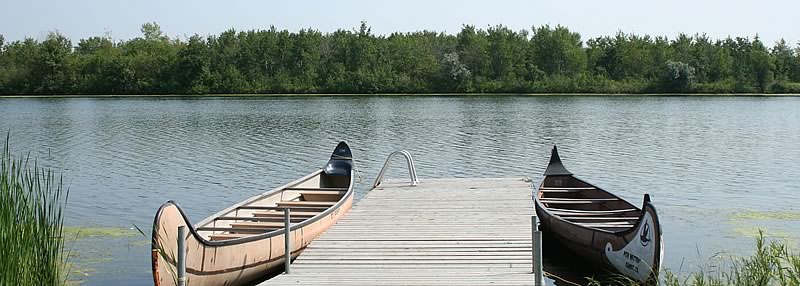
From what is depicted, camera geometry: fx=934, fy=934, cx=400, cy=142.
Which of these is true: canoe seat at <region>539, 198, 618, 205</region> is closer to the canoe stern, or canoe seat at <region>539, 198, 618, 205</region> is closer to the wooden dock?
the wooden dock

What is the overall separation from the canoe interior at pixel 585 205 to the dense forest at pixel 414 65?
54560mm

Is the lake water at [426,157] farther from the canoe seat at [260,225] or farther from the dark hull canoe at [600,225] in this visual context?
the canoe seat at [260,225]

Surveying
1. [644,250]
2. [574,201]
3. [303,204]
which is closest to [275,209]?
[303,204]

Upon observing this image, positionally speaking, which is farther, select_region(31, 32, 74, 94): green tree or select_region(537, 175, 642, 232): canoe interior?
select_region(31, 32, 74, 94): green tree

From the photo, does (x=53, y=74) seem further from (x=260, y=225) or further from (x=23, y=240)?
(x=23, y=240)

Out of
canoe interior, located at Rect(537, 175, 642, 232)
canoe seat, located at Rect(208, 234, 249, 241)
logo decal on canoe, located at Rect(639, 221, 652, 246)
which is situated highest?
logo decal on canoe, located at Rect(639, 221, 652, 246)

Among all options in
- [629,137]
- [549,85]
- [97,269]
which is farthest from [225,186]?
[549,85]

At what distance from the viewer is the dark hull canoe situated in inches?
349

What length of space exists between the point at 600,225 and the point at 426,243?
2.26 meters

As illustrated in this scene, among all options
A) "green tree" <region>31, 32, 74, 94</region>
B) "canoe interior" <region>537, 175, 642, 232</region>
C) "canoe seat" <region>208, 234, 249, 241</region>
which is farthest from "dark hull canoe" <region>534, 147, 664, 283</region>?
"green tree" <region>31, 32, 74, 94</region>

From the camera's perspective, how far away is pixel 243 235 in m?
10.5

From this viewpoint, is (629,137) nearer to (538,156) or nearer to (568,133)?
(568,133)

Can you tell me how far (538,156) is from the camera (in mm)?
24594

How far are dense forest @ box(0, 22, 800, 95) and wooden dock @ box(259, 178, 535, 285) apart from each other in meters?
56.4
